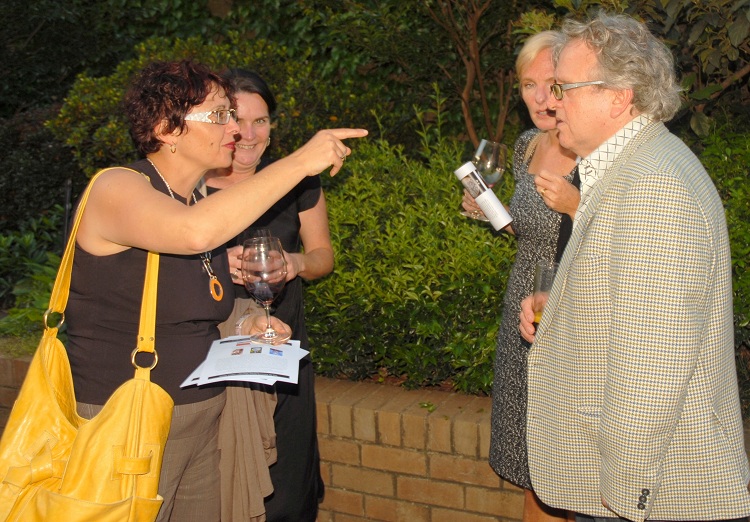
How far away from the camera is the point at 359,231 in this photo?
16.2ft

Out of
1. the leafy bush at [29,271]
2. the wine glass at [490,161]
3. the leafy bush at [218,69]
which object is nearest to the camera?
the wine glass at [490,161]

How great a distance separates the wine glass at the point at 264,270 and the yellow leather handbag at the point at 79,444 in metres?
0.39

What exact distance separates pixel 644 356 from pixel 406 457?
225 cm

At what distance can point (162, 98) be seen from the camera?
293 cm

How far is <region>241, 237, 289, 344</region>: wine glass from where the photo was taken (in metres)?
3.06

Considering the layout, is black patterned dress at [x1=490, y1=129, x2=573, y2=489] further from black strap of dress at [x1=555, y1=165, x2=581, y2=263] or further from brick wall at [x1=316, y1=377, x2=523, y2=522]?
brick wall at [x1=316, y1=377, x2=523, y2=522]

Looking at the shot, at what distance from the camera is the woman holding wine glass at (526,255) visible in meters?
3.48

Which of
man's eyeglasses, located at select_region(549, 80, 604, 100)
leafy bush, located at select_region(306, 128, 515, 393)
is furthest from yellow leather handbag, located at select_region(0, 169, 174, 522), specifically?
leafy bush, located at select_region(306, 128, 515, 393)

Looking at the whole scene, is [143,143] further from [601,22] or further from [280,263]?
[601,22]

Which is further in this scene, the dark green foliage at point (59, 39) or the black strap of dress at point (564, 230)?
the dark green foliage at point (59, 39)

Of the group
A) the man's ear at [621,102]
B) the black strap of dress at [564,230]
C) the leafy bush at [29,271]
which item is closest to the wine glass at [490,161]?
the black strap of dress at [564,230]

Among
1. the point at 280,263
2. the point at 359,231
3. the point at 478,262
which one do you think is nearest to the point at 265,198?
the point at 280,263

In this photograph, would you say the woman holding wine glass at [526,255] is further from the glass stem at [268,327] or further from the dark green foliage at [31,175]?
the dark green foliage at [31,175]

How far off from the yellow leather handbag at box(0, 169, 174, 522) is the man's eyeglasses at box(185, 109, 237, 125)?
45 cm
